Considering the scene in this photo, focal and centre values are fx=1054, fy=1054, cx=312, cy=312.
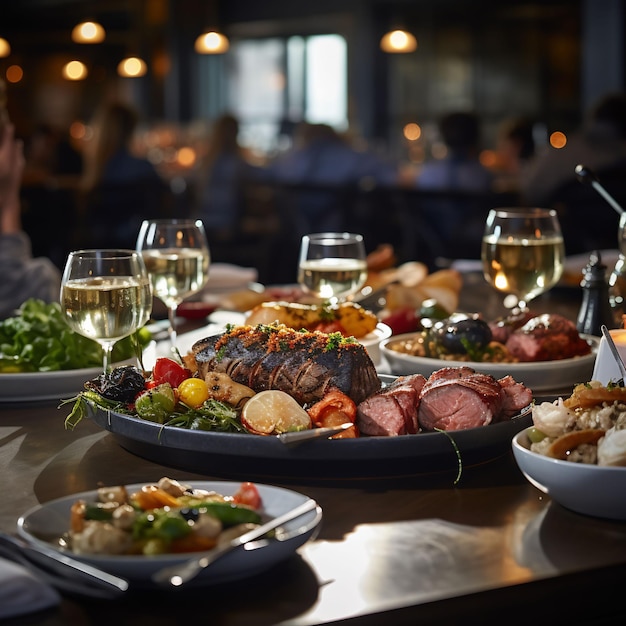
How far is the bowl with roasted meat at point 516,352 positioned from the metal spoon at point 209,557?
0.73 meters

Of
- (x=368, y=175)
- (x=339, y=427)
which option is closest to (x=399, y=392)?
(x=339, y=427)

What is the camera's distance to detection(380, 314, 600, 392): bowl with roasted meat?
1661 millimetres

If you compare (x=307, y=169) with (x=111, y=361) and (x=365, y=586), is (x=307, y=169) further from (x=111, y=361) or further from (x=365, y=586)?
(x=365, y=586)

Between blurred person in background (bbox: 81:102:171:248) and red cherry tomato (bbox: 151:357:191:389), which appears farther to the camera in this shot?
blurred person in background (bbox: 81:102:171:248)

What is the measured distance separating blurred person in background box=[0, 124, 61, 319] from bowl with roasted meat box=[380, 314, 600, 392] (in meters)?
1.17

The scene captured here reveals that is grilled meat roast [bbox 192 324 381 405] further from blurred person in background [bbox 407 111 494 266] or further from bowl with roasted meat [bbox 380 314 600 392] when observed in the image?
blurred person in background [bbox 407 111 494 266]

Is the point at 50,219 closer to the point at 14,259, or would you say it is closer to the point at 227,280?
the point at 14,259

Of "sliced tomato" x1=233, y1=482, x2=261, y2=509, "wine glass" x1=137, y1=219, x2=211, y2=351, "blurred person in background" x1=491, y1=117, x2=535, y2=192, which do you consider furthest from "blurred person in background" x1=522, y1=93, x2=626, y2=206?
"sliced tomato" x1=233, y1=482, x2=261, y2=509

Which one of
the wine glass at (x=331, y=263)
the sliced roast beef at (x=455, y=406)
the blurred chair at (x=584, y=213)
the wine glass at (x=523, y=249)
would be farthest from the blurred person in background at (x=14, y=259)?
the blurred chair at (x=584, y=213)

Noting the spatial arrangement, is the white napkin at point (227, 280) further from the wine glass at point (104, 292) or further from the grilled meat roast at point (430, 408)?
the grilled meat roast at point (430, 408)

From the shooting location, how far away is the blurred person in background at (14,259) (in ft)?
8.53

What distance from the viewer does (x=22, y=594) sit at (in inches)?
34.1

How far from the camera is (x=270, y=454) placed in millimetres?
1197

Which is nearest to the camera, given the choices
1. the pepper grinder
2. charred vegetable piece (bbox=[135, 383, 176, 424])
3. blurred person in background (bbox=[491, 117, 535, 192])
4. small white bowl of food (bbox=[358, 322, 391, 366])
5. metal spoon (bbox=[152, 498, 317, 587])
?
metal spoon (bbox=[152, 498, 317, 587])
